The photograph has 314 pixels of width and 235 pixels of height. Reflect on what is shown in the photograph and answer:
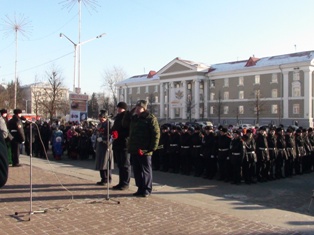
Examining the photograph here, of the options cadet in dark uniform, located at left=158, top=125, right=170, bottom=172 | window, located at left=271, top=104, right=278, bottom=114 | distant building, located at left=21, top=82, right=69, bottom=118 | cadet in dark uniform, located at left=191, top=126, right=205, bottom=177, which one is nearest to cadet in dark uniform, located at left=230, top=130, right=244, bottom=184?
cadet in dark uniform, located at left=191, top=126, right=205, bottom=177

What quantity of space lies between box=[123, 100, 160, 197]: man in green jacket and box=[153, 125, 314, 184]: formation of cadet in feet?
17.0

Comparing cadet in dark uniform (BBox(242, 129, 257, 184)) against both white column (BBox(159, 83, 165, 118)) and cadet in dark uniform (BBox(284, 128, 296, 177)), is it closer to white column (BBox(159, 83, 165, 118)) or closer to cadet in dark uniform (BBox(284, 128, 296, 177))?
cadet in dark uniform (BBox(284, 128, 296, 177))

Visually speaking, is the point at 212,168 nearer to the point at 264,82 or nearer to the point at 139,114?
the point at 139,114

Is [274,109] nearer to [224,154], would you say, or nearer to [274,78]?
[274,78]

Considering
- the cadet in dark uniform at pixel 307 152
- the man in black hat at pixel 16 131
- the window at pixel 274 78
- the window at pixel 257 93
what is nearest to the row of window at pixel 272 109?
the window at pixel 257 93

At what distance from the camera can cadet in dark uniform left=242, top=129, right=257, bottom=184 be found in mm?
12031

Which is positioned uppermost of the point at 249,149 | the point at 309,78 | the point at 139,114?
the point at 309,78

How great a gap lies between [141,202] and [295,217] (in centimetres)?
275

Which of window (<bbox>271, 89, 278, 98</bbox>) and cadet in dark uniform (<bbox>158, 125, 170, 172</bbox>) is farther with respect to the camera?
window (<bbox>271, 89, 278, 98</bbox>)

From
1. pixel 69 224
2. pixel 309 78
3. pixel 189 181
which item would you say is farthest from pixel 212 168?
pixel 309 78

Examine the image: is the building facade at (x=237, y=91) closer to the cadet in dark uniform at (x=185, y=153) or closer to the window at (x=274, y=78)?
the window at (x=274, y=78)

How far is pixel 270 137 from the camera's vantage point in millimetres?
13328

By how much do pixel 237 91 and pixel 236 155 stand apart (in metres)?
61.9

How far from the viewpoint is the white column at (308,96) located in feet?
198
